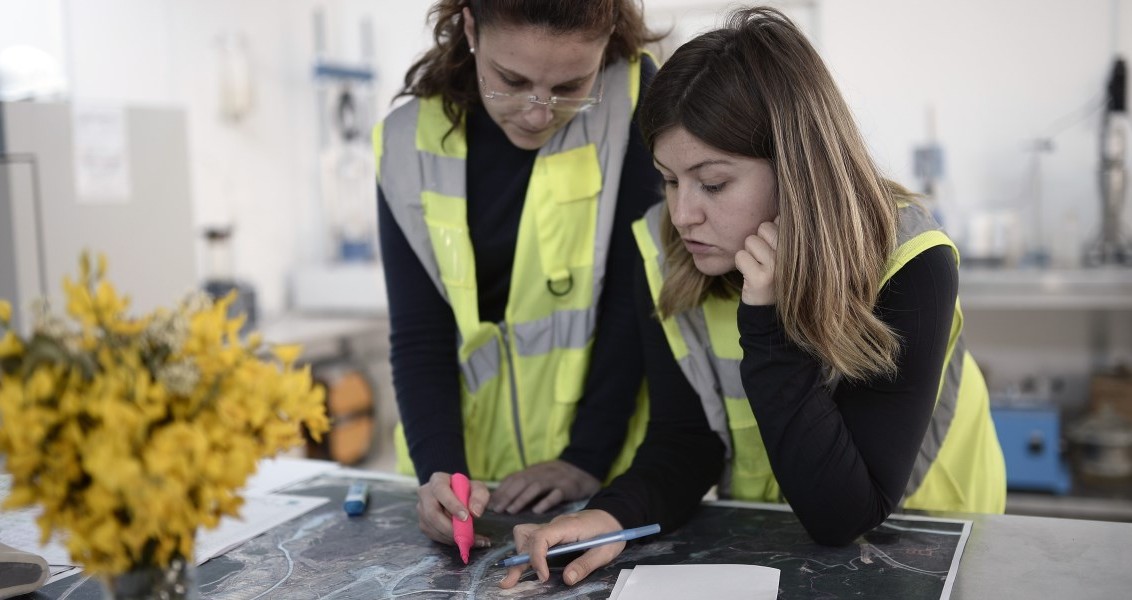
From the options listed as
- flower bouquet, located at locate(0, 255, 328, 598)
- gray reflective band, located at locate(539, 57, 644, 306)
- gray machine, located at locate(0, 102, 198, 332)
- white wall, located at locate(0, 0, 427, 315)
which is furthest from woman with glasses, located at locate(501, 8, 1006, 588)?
white wall, located at locate(0, 0, 427, 315)

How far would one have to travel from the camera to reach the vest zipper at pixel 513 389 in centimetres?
147

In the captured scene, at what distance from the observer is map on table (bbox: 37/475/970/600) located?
3.24ft

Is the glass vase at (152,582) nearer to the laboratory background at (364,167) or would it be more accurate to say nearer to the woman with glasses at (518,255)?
the woman with glasses at (518,255)

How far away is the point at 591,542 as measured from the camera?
1.06 metres

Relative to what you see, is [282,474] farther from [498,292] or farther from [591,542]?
[591,542]

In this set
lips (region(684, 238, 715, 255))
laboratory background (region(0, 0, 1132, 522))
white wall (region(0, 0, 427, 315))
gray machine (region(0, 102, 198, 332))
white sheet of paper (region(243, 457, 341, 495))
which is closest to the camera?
lips (region(684, 238, 715, 255))

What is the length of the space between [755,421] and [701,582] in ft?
1.10

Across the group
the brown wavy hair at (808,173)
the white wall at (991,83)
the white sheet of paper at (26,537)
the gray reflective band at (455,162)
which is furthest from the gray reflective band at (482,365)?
the white wall at (991,83)

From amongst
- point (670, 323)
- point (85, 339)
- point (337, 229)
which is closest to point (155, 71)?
point (337, 229)

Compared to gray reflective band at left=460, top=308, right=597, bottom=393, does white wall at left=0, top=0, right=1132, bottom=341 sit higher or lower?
higher

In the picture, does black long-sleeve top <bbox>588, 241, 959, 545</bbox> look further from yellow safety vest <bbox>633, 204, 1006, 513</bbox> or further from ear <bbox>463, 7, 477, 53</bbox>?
ear <bbox>463, 7, 477, 53</bbox>

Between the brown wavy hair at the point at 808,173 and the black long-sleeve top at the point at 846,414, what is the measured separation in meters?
0.02

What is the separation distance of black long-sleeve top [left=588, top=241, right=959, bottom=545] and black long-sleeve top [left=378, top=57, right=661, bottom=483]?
11.1 inches

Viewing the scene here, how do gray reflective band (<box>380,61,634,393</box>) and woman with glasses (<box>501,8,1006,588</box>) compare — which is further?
gray reflective band (<box>380,61,634,393</box>)
